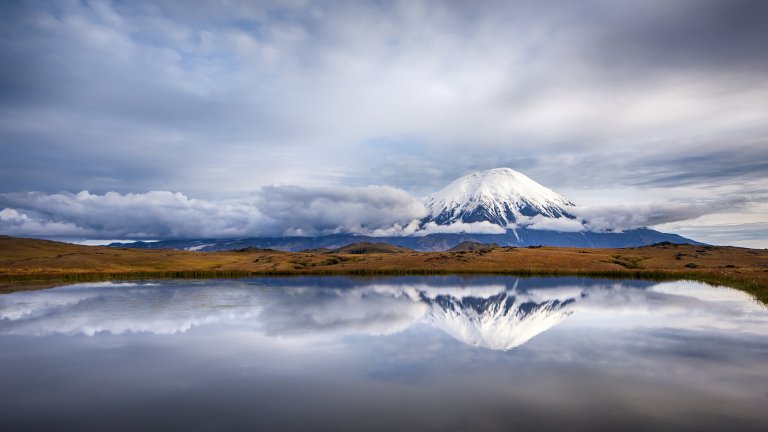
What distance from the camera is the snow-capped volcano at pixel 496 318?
29984 millimetres

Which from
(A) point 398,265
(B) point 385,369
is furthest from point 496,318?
(A) point 398,265

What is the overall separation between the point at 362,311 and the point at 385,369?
858 inches

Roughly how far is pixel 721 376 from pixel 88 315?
46.2m

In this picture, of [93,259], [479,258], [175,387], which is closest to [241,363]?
[175,387]

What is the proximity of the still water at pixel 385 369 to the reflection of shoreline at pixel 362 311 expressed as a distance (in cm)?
35

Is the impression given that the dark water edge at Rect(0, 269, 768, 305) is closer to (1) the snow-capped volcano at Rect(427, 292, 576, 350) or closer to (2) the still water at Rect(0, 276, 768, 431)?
(1) the snow-capped volcano at Rect(427, 292, 576, 350)

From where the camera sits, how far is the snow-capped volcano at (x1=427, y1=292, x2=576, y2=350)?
29984 millimetres

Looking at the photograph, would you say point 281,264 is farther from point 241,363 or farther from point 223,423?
point 223,423

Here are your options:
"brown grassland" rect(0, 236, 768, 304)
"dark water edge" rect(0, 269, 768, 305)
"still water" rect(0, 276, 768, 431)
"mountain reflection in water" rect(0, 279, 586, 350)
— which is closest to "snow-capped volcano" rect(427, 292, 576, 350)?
"mountain reflection in water" rect(0, 279, 586, 350)

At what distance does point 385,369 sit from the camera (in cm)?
2189

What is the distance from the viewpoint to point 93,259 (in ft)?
415

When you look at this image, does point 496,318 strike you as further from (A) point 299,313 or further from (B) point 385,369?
(B) point 385,369

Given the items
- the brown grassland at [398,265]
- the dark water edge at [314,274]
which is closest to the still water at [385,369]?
the dark water edge at [314,274]

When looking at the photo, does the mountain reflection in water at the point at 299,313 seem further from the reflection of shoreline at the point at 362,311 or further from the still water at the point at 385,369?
the still water at the point at 385,369
